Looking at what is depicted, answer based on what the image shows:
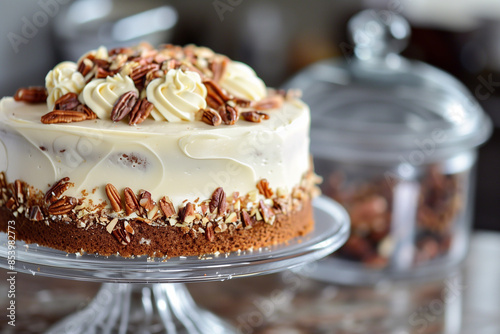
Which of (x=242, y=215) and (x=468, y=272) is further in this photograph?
(x=468, y=272)

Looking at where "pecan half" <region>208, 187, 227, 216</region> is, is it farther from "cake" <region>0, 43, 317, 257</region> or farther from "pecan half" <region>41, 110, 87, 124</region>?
"pecan half" <region>41, 110, 87, 124</region>

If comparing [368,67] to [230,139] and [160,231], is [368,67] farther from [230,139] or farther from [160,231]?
[160,231]

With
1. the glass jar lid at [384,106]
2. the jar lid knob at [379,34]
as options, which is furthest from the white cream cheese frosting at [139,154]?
the jar lid knob at [379,34]

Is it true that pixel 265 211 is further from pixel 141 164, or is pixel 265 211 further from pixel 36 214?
pixel 36 214

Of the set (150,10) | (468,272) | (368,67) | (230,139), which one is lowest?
(468,272)

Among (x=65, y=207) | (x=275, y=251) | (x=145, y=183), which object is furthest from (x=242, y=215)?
(x=65, y=207)

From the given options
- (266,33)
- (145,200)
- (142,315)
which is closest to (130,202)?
(145,200)
